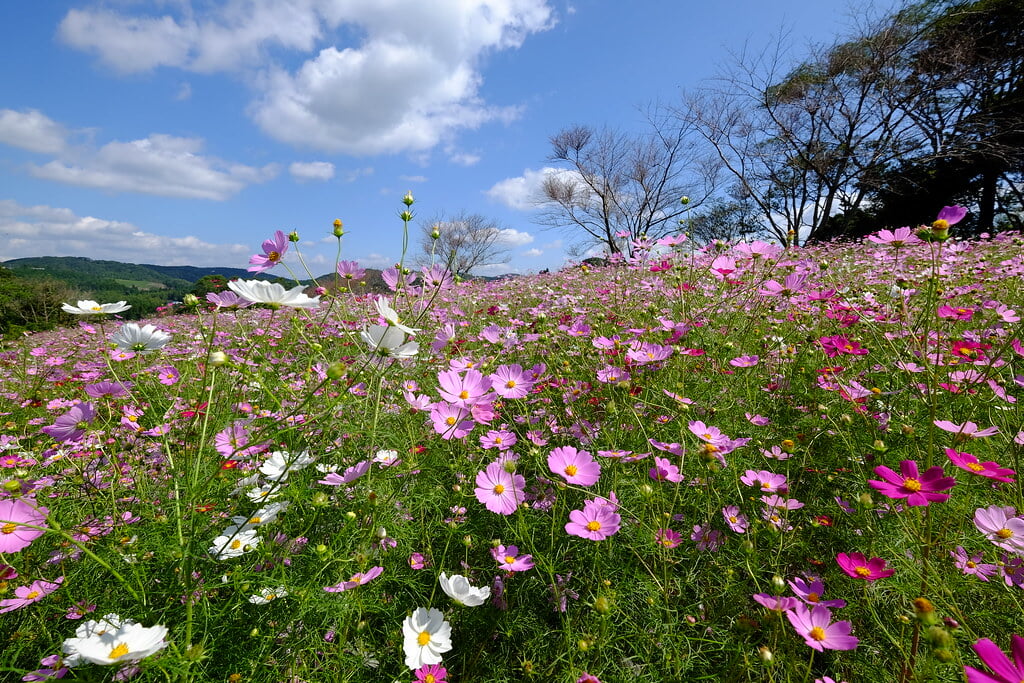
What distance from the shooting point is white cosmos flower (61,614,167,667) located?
21.3 inches

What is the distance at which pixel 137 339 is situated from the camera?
38.6 inches

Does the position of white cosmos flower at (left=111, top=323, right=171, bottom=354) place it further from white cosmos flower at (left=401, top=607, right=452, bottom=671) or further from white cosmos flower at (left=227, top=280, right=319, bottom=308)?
white cosmos flower at (left=401, top=607, right=452, bottom=671)

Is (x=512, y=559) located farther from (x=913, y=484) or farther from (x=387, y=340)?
(x=913, y=484)

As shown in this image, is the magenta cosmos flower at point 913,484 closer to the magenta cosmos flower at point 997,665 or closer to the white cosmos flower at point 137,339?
the magenta cosmos flower at point 997,665

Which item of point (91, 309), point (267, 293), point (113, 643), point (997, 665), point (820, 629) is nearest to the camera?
point (997, 665)

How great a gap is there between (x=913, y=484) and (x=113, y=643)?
1.32 meters

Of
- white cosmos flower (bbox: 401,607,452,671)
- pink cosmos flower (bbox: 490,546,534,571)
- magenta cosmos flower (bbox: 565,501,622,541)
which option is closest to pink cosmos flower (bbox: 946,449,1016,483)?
magenta cosmos flower (bbox: 565,501,622,541)

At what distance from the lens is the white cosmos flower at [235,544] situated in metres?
0.78

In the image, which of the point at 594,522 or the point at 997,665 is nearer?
the point at 997,665

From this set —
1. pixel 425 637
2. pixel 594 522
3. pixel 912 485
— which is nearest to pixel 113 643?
pixel 425 637

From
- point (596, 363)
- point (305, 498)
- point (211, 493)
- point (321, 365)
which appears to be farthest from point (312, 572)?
point (596, 363)

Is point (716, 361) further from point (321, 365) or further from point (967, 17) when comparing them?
point (967, 17)

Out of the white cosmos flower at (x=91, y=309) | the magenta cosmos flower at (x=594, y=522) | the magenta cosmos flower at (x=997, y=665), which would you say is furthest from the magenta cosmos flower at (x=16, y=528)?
the magenta cosmos flower at (x=997, y=665)

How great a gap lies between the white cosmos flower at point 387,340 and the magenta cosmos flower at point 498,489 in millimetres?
368
